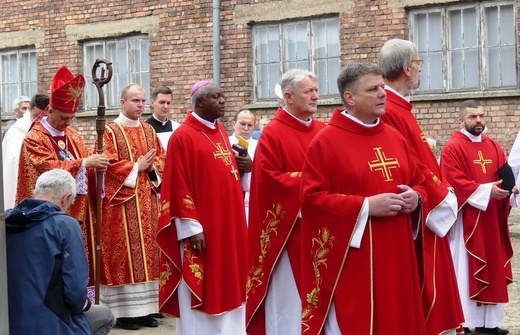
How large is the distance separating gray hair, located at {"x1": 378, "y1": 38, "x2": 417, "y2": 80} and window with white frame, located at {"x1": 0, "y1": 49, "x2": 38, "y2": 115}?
1344 cm

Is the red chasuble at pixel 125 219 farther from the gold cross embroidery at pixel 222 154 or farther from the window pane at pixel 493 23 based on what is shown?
the window pane at pixel 493 23

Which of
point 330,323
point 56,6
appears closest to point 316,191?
point 330,323

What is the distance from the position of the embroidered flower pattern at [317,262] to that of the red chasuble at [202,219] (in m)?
1.74

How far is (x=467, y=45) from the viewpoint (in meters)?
13.9

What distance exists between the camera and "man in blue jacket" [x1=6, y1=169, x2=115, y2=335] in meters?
4.97

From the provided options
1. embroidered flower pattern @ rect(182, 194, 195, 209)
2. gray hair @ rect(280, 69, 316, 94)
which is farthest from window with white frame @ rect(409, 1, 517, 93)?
embroidered flower pattern @ rect(182, 194, 195, 209)

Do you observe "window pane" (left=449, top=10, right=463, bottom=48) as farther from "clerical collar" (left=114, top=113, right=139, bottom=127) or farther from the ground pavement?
"clerical collar" (left=114, top=113, right=139, bottom=127)

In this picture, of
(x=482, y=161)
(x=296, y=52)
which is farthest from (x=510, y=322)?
(x=296, y=52)

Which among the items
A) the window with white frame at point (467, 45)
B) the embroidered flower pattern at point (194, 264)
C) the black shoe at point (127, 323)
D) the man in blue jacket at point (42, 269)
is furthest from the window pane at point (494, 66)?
the man in blue jacket at point (42, 269)

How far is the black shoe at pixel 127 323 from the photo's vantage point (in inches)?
327

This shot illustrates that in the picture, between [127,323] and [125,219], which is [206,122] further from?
[127,323]

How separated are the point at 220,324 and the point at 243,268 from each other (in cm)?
44

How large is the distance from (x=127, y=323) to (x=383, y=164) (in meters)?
4.11

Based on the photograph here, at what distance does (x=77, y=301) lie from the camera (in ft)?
16.6
